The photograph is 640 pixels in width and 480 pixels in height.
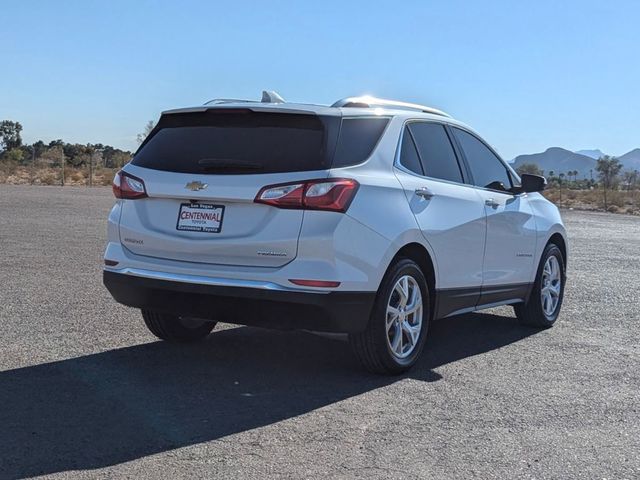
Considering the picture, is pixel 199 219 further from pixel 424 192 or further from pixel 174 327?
pixel 424 192

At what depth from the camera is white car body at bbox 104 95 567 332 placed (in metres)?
5.47

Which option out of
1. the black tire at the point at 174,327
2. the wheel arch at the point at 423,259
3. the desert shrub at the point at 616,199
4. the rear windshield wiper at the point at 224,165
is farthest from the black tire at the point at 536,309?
the desert shrub at the point at 616,199

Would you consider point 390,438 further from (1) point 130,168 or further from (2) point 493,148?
(2) point 493,148

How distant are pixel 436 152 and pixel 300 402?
2.56m

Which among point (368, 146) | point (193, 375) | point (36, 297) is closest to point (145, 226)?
point (193, 375)

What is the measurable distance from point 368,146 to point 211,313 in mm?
1570

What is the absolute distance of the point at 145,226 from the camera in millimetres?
5949

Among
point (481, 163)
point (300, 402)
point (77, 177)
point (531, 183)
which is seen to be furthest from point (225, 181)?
point (77, 177)

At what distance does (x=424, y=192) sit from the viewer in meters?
6.39

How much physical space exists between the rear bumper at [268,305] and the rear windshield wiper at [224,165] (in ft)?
2.53

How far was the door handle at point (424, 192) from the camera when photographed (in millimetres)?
6332

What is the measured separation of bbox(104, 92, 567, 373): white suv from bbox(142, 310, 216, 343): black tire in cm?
1

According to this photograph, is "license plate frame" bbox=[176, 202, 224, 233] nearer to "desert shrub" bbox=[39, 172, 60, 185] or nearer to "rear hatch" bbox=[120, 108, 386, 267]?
"rear hatch" bbox=[120, 108, 386, 267]

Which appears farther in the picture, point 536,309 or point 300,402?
point 536,309
